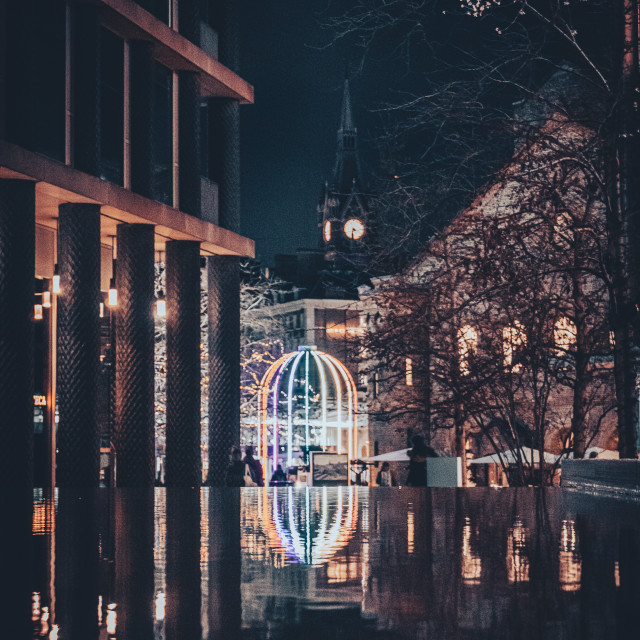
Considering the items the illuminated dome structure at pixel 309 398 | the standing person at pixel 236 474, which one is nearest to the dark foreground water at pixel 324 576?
the standing person at pixel 236 474

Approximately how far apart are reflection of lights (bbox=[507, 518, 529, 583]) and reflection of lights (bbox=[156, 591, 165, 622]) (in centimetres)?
168

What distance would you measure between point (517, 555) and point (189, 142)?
71.0ft

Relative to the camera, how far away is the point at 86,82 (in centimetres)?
2277

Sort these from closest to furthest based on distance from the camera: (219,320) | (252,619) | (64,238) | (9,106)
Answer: (252,619), (9,106), (64,238), (219,320)

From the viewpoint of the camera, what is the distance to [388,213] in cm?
1766

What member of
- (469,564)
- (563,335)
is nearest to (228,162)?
(563,335)

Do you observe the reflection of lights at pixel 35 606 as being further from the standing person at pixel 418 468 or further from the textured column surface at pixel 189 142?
the textured column surface at pixel 189 142

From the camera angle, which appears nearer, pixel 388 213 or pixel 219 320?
pixel 388 213

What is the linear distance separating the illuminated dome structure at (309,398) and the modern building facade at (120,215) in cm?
1219

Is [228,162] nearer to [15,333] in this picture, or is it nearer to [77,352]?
[77,352]

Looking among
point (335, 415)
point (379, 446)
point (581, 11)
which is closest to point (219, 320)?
point (581, 11)

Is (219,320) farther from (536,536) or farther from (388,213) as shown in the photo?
(536,536)

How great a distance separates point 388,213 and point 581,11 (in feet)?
16.3

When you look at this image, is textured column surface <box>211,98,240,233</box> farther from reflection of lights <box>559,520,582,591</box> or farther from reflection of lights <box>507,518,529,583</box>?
reflection of lights <box>559,520,582,591</box>
